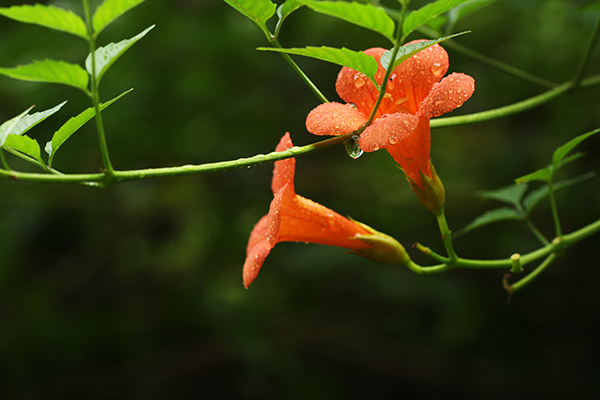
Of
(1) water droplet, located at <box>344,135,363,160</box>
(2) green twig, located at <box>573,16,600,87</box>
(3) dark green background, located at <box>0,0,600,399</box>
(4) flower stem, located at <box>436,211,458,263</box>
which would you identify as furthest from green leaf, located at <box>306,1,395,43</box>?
(3) dark green background, located at <box>0,0,600,399</box>

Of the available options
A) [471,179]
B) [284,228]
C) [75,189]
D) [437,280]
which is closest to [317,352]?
[437,280]

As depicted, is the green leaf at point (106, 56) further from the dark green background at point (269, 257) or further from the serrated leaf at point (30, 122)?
the dark green background at point (269, 257)

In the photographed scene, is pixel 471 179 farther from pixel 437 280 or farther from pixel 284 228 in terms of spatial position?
pixel 284 228

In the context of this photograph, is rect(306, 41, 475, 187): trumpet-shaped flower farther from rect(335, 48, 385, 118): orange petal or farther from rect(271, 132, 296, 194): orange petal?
rect(271, 132, 296, 194): orange petal

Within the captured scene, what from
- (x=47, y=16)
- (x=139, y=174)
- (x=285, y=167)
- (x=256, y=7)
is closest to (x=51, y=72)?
(x=47, y=16)

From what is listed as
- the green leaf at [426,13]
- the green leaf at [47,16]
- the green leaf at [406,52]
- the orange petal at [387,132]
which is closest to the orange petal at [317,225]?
the orange petal at [387,132]

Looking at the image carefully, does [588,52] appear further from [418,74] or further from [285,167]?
[285,167]
